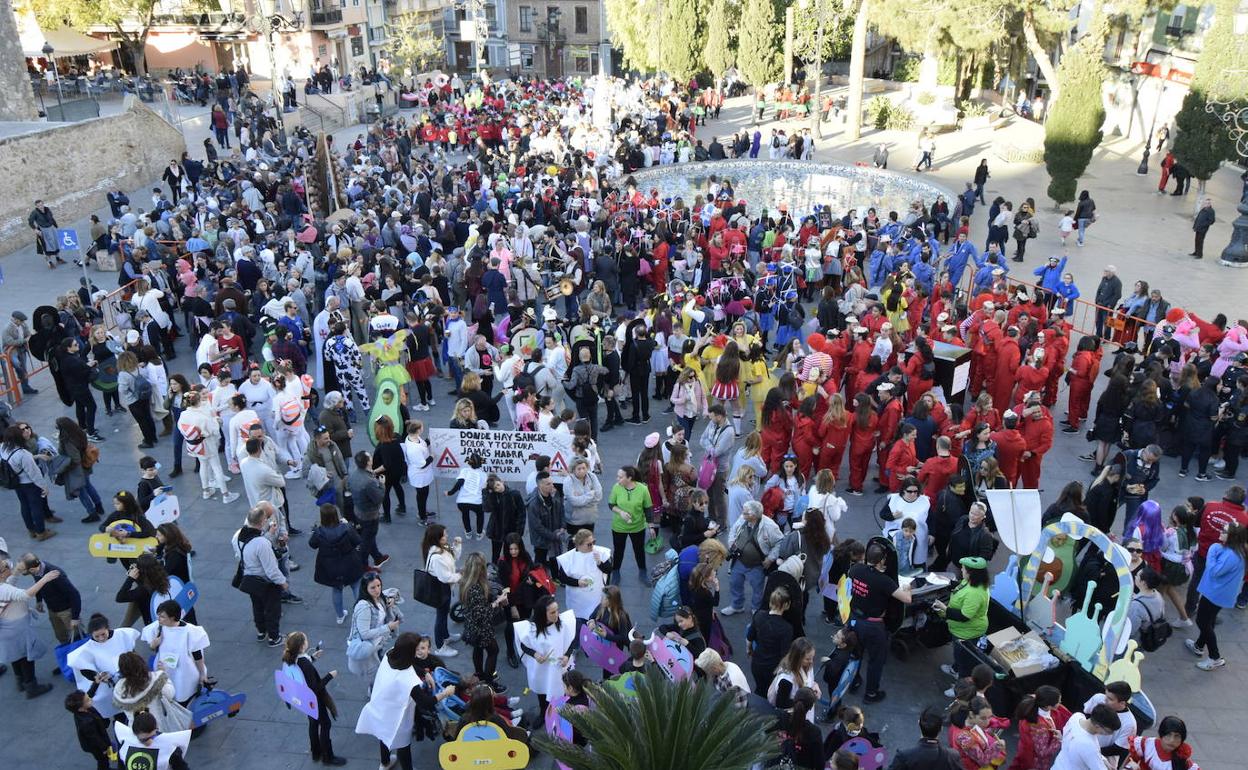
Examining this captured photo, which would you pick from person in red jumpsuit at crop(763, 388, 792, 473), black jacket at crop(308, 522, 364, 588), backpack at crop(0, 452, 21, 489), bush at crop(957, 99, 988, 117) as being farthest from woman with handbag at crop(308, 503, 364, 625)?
bush at crop(957, 99, 988, 117)

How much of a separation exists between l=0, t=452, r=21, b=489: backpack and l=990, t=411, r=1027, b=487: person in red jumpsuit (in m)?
10.1

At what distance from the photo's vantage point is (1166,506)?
11.0 meters

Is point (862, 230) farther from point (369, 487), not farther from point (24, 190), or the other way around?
point (24, 190)

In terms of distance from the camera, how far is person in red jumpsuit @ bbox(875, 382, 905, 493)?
11014mm

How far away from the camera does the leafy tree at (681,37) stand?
126 feet

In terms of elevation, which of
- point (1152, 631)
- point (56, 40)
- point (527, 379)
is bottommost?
point (1152, 631)

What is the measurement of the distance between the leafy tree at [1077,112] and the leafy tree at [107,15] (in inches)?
1335

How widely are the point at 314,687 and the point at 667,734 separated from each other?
3303 mm

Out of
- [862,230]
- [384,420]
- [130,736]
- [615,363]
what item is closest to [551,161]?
[862,230]

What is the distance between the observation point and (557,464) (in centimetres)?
952

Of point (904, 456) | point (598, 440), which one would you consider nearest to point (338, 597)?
point (598, 440)

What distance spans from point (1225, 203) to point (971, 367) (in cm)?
1744

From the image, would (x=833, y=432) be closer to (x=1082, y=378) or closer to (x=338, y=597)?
(x=1082, y=378)

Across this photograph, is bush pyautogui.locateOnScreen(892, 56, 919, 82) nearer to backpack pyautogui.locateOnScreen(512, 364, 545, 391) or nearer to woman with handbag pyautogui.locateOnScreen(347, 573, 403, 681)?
backpack pyautogui.locateOnScreen(512, 364, 545, 391)
